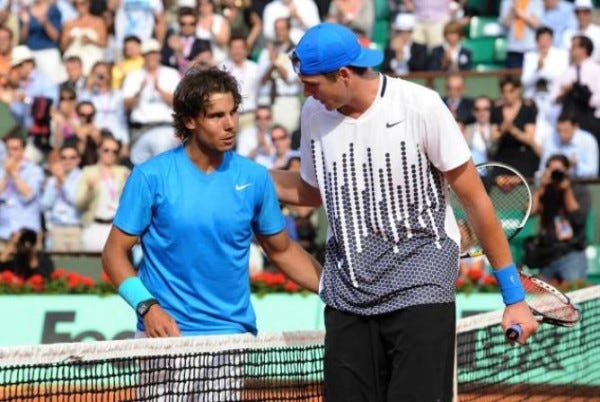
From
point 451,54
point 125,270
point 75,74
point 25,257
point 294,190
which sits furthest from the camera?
point 451,54

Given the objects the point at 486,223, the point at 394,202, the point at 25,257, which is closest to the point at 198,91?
the point at 394,202

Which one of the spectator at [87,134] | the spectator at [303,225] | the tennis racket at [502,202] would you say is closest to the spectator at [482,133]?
the spectator at [303,225]

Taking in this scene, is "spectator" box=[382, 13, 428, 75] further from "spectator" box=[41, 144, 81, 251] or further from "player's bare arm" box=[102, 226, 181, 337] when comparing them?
"player's bare arm" box=[102, 226, 181, 337]

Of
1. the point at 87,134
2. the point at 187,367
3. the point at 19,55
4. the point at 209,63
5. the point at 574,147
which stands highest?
the point at 19,55

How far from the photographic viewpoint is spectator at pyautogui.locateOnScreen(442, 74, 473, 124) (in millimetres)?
15430

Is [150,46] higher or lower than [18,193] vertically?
higher

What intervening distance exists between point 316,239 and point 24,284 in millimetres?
2948

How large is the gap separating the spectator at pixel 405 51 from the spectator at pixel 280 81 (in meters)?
1.34

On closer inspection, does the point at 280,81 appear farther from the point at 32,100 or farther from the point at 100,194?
the point at 32,100

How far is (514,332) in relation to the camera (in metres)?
5.37

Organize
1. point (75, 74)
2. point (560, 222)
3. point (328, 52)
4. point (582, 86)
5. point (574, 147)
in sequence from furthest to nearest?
point (75, 74) < point (582, 86) < point (574, 147) < point (560, 222) < point (328, 52)

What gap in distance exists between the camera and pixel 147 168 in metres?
5.84

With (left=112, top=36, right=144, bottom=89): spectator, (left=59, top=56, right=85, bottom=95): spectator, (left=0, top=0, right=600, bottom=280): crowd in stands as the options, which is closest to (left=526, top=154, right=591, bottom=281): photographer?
(left=0, top=0, right=600, bottom=280): crowd in stands

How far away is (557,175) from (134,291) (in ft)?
28.4
